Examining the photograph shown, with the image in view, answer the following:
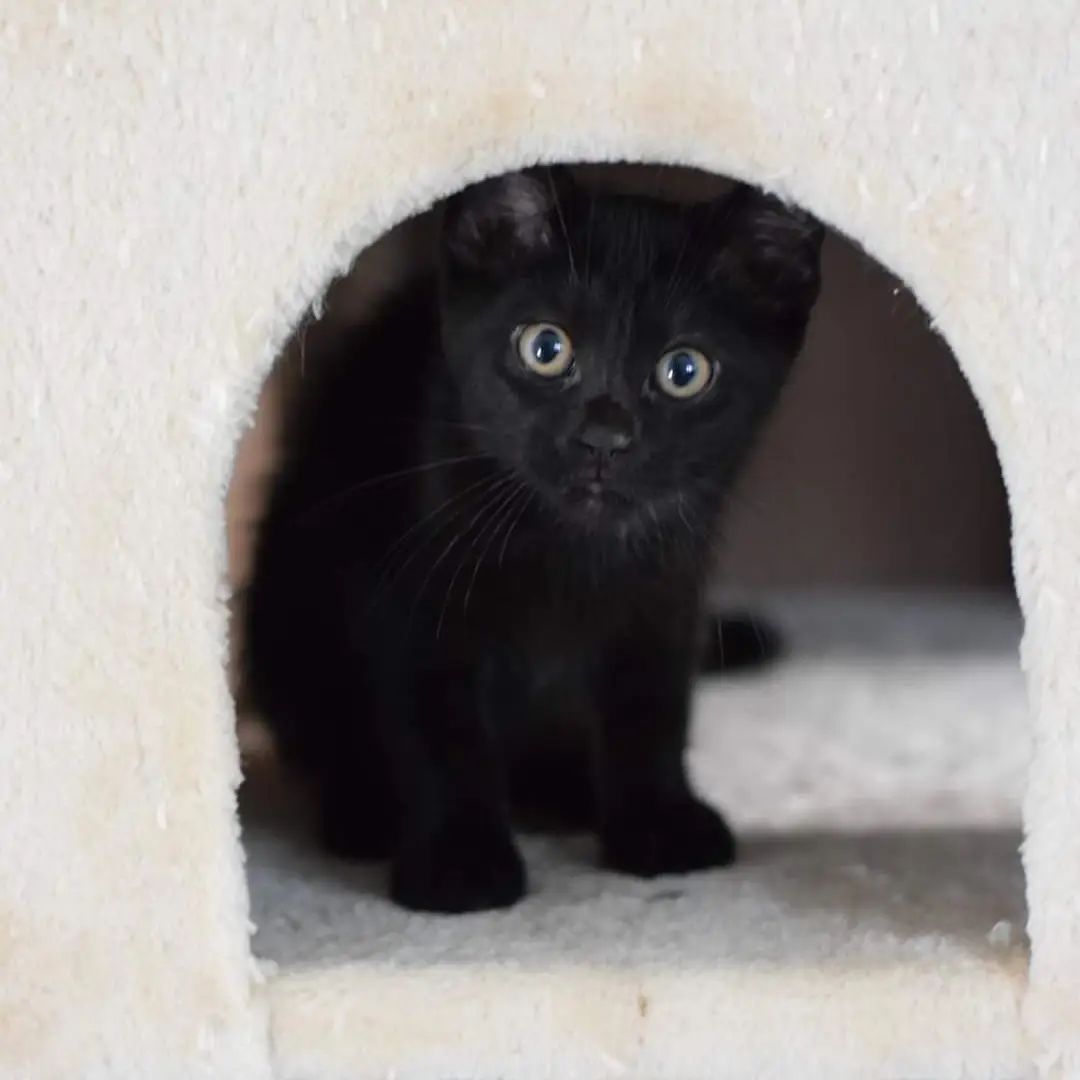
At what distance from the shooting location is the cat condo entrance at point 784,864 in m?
0.96

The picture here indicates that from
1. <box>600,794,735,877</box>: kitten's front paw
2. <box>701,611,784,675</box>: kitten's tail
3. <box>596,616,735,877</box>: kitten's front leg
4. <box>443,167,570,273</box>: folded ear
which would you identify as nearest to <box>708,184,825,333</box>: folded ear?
<box>443,167,570,273</box>: folded ear

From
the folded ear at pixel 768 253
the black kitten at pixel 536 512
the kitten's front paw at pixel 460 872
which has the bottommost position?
the kitten's front paw at pixel 460 872

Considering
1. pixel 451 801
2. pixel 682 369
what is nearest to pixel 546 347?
pixel 682 369

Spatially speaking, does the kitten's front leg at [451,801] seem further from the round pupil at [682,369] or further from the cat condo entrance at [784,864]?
the round pupil at [682,369]

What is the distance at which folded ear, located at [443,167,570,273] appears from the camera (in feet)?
3.66

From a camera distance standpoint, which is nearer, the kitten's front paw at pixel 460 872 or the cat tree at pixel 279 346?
the cat tree at pixel 279 346

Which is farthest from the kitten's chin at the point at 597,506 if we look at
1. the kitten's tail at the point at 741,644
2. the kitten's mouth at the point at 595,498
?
the kitten's tail at the point at 741,644

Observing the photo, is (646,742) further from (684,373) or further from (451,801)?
(684,373)

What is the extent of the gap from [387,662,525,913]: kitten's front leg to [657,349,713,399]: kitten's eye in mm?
278

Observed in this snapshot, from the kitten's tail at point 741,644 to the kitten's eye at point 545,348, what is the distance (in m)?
0.89

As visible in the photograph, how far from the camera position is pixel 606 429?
3.36 ft

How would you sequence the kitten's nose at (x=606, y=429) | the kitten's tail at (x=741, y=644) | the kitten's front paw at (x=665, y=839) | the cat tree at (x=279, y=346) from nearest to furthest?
the cat tree at (x=279, y=346)
the kitten's nose at (x=606, y=429)
the kitten's front paw at (x=665, y=839)
the kitten's tail at (x=741, y=644)

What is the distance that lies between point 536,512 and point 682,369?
0.17 metres

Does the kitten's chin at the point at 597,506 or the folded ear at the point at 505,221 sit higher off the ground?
the folded ear at the point at 505,221
